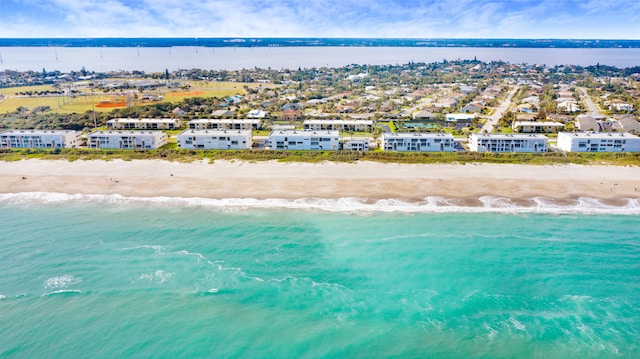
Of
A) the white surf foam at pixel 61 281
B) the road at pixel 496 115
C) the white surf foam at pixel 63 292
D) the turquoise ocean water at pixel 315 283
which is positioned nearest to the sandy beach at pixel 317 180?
the turquoise ocean water at pixel 315 283

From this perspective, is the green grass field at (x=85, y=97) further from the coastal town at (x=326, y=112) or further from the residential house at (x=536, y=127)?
the residential house at (x=536, y=127)

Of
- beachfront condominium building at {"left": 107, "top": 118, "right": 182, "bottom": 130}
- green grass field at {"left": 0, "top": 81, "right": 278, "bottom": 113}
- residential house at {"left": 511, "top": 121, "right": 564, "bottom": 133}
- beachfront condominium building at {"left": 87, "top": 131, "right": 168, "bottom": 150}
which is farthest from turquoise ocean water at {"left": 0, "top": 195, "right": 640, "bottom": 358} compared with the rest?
green grass field at {"left": 0, "top": 81, "right": 278, "bottom": 113}

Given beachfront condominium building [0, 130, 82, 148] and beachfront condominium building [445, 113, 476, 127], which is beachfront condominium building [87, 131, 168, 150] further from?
beachfront condominium building [445, 113, 476, 127]

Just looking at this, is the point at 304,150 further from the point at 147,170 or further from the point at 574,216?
the point at 574,216

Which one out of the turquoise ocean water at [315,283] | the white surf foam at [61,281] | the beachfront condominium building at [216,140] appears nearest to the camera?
the turquoise ocean water at [315,283]

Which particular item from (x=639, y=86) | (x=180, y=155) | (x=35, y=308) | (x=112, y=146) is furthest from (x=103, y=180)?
(x=639, y=86)

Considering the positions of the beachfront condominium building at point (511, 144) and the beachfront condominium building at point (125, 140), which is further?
the beachfront condominium building at point (125, 140)

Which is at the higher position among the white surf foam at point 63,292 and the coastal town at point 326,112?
the coastal town at point 326,112

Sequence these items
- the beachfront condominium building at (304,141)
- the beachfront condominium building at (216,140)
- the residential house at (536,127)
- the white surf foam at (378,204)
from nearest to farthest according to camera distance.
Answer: the white surf foam at (378,204), the beachfront condominium building at (304,141), the beachfront condominium building at (216,140), the residential house at (536,127)
